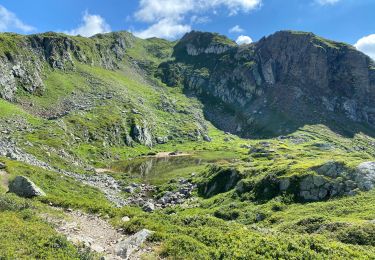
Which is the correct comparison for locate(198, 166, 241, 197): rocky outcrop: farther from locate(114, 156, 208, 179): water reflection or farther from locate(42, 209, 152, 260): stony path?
locate(42, 209, 152, 260): stony path

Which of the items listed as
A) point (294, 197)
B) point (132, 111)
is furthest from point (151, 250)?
point (132, 111)

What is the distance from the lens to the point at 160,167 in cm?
12175

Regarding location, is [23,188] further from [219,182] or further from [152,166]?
[152,166]

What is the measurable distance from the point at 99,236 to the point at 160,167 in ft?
308

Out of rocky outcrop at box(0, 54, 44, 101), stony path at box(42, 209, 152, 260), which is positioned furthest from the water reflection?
stony path at box(42, 209, 152, 260)

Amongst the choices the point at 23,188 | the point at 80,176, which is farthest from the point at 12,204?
the point at 80,176

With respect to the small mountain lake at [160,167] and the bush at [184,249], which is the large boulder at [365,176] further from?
the small mountain lake at [160,167]

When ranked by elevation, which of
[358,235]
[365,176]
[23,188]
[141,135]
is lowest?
[358,235]

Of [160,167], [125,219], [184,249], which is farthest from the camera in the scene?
[160,167]

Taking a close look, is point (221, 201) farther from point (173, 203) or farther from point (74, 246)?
point (74, 246)

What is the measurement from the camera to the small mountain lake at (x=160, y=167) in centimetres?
9972

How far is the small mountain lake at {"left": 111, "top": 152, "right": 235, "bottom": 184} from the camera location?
327 ft

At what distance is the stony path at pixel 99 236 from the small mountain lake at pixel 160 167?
59680mm

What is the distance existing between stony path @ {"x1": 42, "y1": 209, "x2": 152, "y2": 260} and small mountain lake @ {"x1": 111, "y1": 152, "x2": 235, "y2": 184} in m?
59.7
